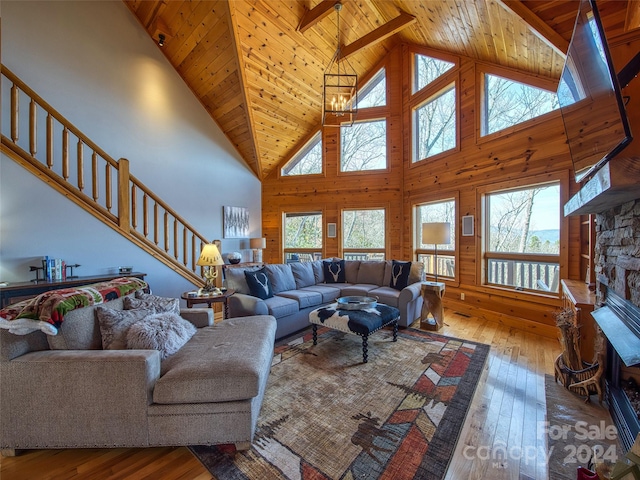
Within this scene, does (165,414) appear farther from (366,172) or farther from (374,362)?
(366,172)

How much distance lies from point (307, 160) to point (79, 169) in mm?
4389

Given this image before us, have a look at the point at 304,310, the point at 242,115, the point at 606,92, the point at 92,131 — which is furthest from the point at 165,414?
the point at 242,115

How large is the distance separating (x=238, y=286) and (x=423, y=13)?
480cm

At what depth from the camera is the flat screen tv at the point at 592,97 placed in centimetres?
124

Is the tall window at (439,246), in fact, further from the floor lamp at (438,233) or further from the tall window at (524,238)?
the floor lamp at (438,233)

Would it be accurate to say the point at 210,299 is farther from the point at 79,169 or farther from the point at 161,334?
the point at 79,169

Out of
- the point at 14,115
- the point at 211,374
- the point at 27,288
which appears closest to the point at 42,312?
the point at 211,374

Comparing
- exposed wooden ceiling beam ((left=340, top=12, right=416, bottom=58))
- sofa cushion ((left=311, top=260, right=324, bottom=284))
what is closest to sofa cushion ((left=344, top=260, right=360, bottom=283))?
sofa cushion ((left=311, top=260, right=324, bottom=284))

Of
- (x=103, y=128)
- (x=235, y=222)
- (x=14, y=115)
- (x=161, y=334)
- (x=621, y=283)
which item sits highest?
(x=103, y=128)

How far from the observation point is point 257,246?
20.1ft

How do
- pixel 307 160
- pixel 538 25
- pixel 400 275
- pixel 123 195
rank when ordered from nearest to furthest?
1. pixel 538 25
2. pixel 123 195
3. pixel 400 275
4. pixel 307 160

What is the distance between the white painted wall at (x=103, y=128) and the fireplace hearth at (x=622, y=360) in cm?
481

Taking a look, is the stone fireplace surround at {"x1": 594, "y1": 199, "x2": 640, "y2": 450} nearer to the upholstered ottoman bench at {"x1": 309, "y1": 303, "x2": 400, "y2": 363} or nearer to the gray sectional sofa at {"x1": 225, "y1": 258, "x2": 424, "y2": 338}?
the upholstered ottoman bench at {"x1": 309, "y1": 303, "x2": 400, "y2": 363}

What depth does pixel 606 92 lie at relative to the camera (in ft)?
4.32
